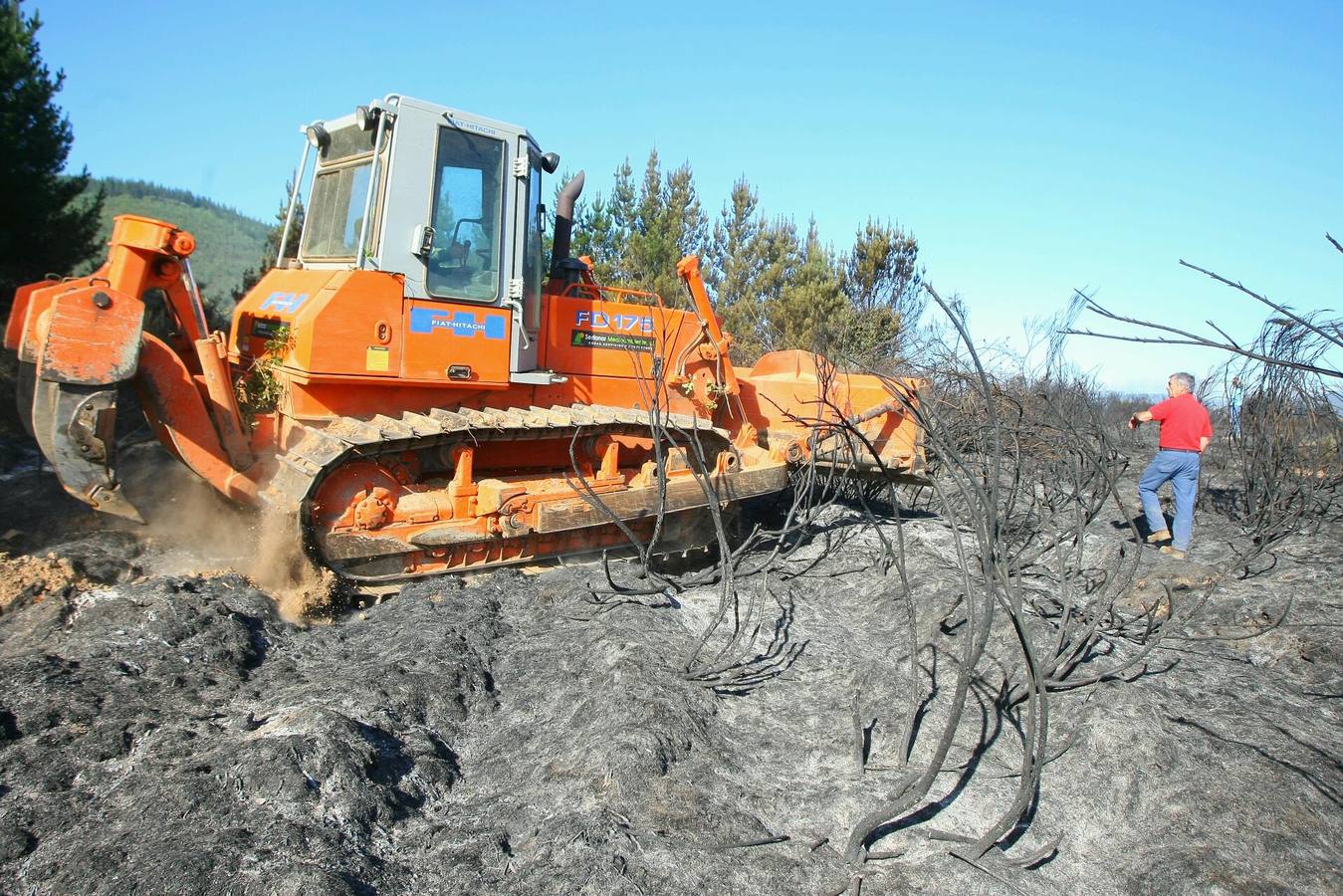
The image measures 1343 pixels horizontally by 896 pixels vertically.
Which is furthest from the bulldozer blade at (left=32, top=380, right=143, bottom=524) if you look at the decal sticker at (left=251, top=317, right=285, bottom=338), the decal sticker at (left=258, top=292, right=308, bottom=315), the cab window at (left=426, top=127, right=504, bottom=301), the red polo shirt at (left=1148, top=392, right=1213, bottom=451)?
the red polo shirt at (left=1148, top=392, right=1213, bottom=451)

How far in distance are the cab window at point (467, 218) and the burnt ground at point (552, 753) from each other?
1931 mm

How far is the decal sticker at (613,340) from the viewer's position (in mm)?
6910

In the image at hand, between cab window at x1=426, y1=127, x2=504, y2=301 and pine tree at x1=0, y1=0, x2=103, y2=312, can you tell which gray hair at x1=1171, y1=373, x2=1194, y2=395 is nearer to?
cab window at x1=426, y1=127, x2=504, y2=301

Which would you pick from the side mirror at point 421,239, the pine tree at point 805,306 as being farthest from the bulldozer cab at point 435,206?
the pine tree at point 805,306

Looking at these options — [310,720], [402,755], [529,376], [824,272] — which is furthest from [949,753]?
[824,272]

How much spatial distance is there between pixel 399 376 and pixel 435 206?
111 centimetres

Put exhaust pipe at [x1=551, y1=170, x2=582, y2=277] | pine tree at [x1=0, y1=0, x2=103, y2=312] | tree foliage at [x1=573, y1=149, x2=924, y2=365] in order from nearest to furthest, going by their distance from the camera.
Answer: exhaust pipe at [x1=551, y1=170, x2=582, y2=277], pine tree at [x1=0, y1=0, x2=103, y2=312], tree foliage at [x1=573, y1=149, x2=924, y2=365]

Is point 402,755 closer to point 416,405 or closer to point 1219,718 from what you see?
point 416,405

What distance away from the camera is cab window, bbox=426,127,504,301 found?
19.4 ft

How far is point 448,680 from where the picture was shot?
4.36 m

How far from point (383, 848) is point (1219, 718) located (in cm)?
365

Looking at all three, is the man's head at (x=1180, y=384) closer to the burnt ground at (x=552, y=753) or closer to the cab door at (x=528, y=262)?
the burnt ground at (x=552, y=753)

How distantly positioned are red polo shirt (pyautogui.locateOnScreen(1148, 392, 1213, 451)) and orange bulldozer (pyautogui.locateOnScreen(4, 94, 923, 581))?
3.08m

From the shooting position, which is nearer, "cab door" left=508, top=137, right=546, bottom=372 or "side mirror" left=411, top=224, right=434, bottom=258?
"side mirror" left=411, top=224, right=434, bottom=258
